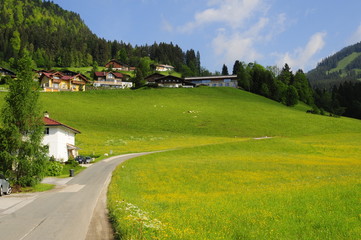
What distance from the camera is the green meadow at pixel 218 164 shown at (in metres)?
11.7

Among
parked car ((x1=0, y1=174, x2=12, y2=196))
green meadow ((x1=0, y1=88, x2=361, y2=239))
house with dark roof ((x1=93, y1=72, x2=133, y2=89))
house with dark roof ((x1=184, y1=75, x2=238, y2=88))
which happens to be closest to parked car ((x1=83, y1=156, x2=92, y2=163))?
green meadow ((x1=0, y1=88, x2=361, y2=239))

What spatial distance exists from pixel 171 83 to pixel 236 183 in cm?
13808

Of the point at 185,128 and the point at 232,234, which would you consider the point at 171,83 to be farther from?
the point at 232,234

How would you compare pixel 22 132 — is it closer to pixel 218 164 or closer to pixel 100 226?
pixel 100 226

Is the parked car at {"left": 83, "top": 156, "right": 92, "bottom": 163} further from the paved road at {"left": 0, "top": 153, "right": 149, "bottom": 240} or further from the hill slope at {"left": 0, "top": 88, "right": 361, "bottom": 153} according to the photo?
the paved road at {"left": 0, "top": 153, "right": 149, "bottom": 240}

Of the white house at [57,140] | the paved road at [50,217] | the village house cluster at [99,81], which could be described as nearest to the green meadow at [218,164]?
the paved road at [50,217]

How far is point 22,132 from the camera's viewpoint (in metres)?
28.6

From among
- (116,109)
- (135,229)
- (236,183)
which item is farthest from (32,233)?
(116,109)

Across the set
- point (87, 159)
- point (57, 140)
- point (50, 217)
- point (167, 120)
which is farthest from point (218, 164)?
point (167, 120)

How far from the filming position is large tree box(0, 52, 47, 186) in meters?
27.4

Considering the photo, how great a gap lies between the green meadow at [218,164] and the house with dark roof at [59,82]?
19.1 meters

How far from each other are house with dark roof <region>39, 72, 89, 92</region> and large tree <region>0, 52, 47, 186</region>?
116722 millimetres

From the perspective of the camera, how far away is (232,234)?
10.6 meters

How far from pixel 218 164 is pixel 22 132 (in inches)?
1005
